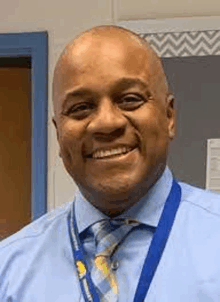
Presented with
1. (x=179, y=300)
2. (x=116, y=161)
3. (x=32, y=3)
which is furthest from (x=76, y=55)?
(x=32, y=3)

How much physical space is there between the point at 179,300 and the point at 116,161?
230mm

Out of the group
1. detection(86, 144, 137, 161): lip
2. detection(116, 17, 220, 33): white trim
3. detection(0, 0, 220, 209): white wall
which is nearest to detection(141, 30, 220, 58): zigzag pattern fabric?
detection(116, 17, 220, 33): white trim

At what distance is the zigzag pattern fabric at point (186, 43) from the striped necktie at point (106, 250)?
2.62 feet

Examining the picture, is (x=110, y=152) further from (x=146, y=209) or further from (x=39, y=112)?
(x=39, y=112)

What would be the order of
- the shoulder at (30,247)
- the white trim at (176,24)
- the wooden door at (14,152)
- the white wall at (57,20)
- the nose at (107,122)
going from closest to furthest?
the nose at (107,122) < the shoulder at (30,247) < the white trim at (176,24) < the white wall at (57,20) < the wooden door at (14,152)

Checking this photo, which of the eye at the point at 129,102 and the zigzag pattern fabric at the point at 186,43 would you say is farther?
the zigzag pattern fabric at the point at 186,43

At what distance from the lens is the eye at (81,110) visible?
0.81 m

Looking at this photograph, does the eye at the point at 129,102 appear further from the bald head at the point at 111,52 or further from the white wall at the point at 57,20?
the white wall at the point at 57,20

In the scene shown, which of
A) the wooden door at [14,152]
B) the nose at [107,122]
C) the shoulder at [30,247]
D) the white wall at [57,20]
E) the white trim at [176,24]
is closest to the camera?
the nose at [107,122]

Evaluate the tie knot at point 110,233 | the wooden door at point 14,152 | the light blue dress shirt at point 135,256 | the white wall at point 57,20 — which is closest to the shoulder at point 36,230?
the light blue dress shirt at point 135,256

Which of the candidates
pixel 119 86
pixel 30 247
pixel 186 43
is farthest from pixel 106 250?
pixel 186 43

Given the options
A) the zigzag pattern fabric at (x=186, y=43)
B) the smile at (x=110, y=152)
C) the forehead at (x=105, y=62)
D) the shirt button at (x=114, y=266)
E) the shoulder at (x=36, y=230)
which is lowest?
the shirt button at (x=114, y=266)

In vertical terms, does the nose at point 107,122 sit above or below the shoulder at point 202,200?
above

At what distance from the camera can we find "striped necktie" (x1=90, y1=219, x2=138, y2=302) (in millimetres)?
842
